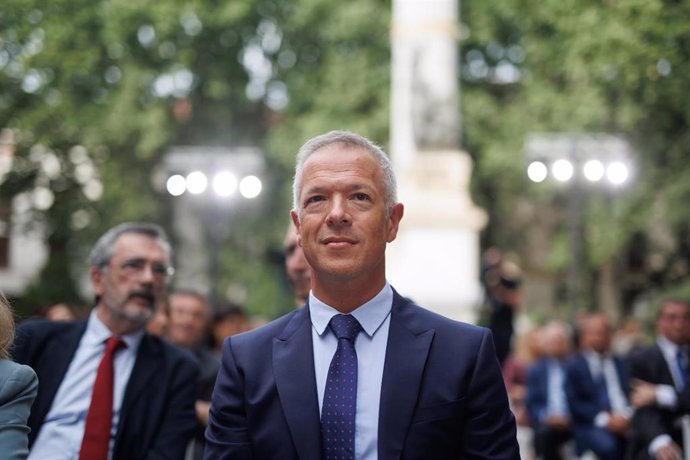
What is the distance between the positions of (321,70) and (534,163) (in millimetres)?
13694

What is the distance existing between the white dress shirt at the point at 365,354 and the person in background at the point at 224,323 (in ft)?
22.7

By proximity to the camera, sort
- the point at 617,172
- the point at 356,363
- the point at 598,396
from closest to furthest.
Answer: the point at 356,363, the point at 598,396, the point at 617,172

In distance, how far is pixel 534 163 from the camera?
18984 mm

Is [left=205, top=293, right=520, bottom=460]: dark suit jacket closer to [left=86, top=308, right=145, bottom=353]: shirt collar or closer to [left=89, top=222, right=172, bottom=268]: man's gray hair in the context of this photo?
[left=86, top=308, right=145, bottom=353]: shirt collar

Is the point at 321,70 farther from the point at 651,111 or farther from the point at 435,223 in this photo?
the point at 435,223

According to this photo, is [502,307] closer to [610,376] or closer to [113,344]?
[113,344]

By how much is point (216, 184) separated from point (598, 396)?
9.68 meters

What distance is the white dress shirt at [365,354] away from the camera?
11.2 ft

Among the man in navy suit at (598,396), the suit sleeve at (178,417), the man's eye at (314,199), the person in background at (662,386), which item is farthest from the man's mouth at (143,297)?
the man in navy suit at (598,396)

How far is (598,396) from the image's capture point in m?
11.5

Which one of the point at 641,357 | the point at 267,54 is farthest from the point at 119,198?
the point at 641,357

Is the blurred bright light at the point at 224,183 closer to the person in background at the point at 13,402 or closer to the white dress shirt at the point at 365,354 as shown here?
the person in background at the point at 13,402

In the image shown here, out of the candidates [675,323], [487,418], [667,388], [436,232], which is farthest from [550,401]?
[487,418]

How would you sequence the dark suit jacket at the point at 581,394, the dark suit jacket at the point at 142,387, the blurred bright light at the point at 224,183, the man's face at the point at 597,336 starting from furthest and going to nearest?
the blurred bright light at the point at 224,183 < the man's face at the point at 597,336 < the dark suit jacket at the point at 581,394 < the dark suit jacket at the point at 142,387
